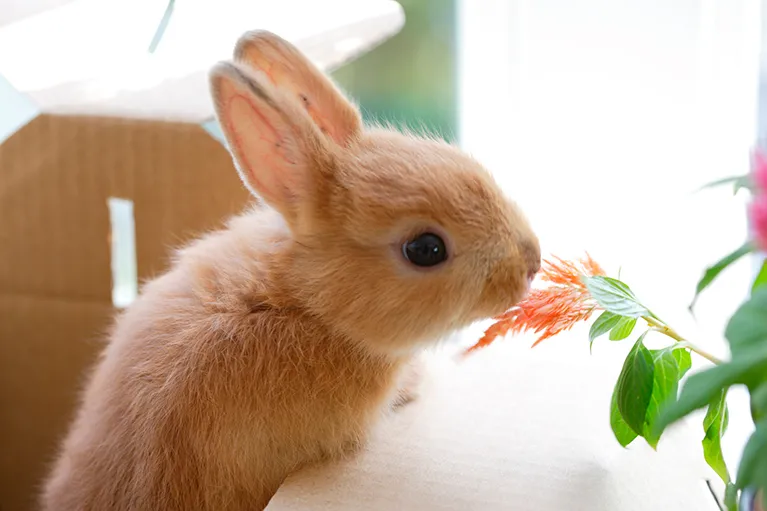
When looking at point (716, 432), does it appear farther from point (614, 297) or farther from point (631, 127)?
point (631, 127)

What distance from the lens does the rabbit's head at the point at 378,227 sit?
712mm

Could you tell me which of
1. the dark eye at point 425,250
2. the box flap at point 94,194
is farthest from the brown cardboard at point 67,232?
the dark eye at point 425,250

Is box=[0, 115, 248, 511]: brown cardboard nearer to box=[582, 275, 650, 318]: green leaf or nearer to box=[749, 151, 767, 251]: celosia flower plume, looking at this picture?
box=[582, 275, 650, 318]: green leaf

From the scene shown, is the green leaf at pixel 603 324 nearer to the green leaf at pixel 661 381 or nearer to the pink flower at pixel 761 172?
the green leaf at pixel 661 381

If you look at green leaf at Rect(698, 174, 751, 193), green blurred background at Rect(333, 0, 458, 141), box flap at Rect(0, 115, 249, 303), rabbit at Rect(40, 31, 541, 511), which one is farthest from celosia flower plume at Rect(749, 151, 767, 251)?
green blurred background at Rect(333, 0, 458, 141)

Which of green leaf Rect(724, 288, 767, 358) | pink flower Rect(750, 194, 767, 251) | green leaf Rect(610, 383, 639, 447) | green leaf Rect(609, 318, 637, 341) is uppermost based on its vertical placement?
pink flower Rect(750, 194, 767, 251)

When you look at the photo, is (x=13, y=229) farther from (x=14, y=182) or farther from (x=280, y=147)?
(x=280, y=147)

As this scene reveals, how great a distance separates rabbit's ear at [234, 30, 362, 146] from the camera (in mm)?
803

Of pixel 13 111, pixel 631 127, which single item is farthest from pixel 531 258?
pixel 13 111

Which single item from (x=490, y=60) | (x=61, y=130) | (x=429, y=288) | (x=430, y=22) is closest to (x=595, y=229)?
(x=490, y=60)

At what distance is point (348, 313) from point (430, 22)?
739 mm

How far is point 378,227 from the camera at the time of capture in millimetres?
715

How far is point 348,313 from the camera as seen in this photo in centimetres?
73

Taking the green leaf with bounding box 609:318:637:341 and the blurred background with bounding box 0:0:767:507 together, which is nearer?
the green leaf with bounding box 609:318:637:341
